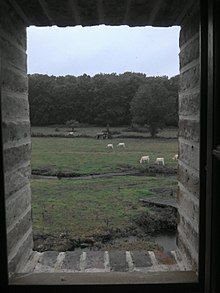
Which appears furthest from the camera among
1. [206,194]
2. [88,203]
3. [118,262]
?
[88,203]

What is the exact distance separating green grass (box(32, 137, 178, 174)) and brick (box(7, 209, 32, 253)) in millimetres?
3821

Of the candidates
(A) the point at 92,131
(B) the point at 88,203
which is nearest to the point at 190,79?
(B) the point at 88,203

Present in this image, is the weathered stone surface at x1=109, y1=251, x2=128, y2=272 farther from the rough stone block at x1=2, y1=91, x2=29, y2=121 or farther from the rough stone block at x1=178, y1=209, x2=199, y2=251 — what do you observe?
the rough stone block at x1=2, y1=91, x2=29, y2=121

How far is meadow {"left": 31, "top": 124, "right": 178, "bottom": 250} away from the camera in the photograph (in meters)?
3.78

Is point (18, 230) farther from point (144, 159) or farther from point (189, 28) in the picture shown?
point (144, 159)

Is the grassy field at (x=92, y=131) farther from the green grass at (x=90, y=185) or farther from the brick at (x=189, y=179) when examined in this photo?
the brick at (x=189, y=179)

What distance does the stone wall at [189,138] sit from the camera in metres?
1.05

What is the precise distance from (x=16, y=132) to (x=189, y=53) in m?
0.68

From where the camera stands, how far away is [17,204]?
1.15 meters

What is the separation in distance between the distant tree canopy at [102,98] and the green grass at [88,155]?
0.83m

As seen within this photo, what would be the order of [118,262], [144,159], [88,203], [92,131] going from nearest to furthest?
[118,262], [88,203], [92,131], [144,159]

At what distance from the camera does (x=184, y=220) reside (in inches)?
48.6

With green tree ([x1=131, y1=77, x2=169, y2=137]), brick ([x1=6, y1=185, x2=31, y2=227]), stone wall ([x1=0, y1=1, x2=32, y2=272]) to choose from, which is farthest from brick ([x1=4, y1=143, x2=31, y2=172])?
green tree ([x1=131, y1=77, x2=169, y2=137])

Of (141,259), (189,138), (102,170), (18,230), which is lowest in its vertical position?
(102,170)
